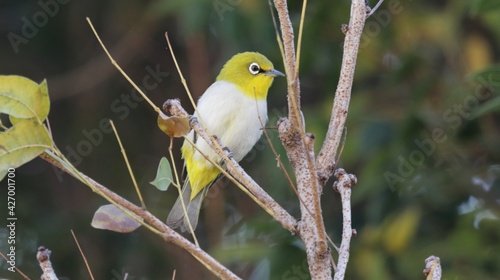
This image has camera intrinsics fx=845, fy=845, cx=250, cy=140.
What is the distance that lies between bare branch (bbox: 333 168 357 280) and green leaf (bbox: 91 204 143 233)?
1.30 feet

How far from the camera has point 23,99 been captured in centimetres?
161

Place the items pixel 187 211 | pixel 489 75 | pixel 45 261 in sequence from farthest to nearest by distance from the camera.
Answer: pixel 187 211
pixel 489 75
pixel 45 261

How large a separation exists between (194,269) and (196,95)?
107 centimetres

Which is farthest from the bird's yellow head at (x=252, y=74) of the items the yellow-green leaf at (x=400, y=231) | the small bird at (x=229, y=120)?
the yellow-green leaf at (x=400, y=231)

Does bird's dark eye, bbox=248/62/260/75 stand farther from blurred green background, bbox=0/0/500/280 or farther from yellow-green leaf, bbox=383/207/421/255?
yellow-green leaf, bbox=383/207/421/255

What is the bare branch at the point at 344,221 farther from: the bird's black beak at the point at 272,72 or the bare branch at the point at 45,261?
the bird's black beak at the point at 272,72

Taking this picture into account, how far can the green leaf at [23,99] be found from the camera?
1604mm

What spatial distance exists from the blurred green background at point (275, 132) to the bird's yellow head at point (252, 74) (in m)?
0.27

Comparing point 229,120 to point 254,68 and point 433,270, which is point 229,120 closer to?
point 254,68

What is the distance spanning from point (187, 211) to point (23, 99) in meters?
1.96

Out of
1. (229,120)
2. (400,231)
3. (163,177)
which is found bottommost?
(163,177)

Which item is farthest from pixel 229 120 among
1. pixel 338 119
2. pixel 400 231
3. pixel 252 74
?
pixel 338 119

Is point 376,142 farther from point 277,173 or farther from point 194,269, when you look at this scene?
point 194,269

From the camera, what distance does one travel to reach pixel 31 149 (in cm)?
158
